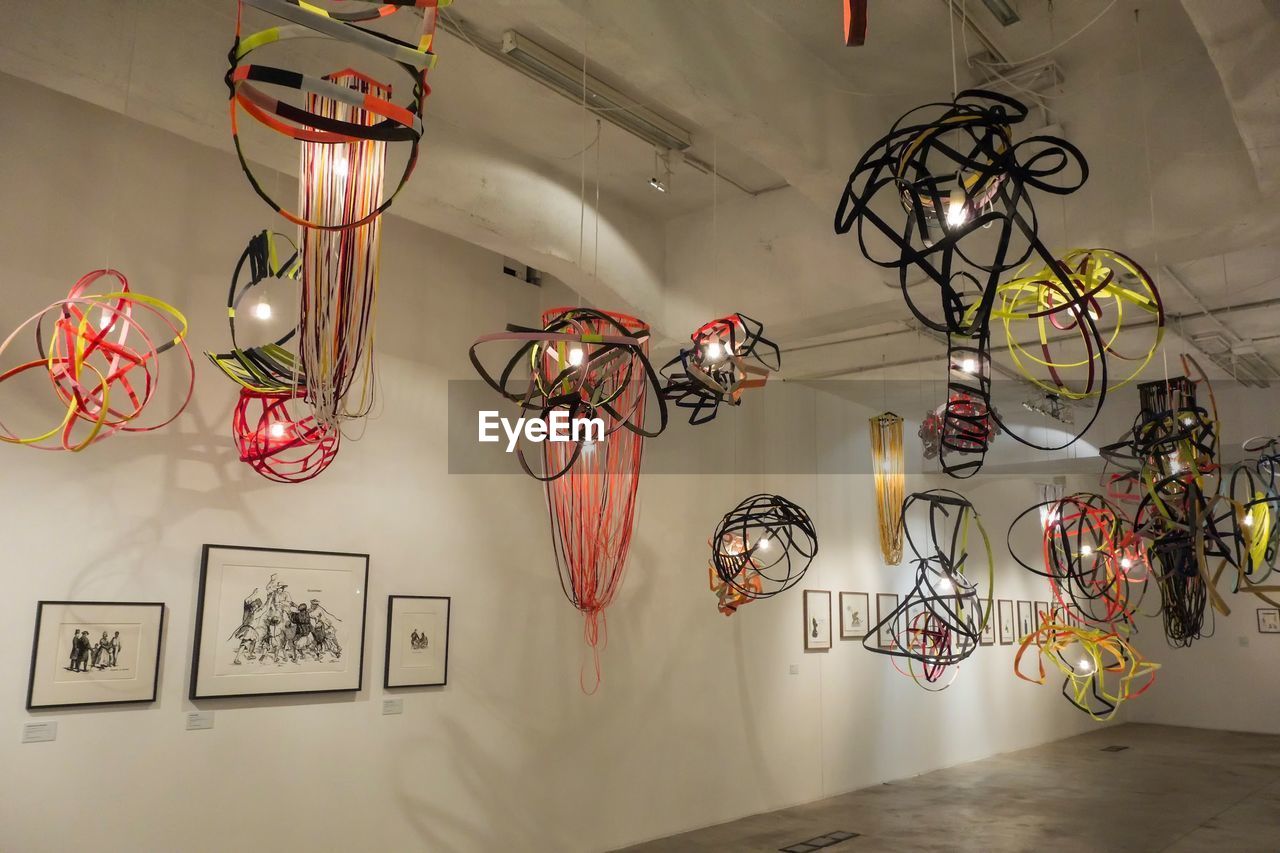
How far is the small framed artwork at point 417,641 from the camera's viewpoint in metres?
5.58

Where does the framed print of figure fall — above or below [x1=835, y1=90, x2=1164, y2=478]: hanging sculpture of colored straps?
below

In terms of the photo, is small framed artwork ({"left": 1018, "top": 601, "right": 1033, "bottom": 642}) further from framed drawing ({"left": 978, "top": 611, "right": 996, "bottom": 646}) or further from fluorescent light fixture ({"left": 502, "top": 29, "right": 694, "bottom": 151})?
fluorescent light fixture ({"left": 502, "top": 29, "right": 694, "bottom": 151})

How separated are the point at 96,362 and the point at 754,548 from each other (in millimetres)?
3887

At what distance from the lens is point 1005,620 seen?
40.7ft

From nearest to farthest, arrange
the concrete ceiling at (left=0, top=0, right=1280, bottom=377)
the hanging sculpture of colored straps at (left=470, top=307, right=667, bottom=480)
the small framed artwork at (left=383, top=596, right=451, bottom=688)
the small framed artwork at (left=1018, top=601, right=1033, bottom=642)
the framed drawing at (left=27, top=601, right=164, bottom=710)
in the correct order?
the hanging sculpture of colored straps at (left=470, top=307, right=667, bottom=480), the concrete ceiling at (left=0, top=0, right=1280, bottom=377), the framed drawing at (left=27, top=601, right=164, bottom=710), the small framed artwork at (left=383, top=596, right=451, bottom=688), the small framed artwork at (left=1018, top=601, right=1033, bottom=642)

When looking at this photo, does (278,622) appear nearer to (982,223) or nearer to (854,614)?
(982,223)

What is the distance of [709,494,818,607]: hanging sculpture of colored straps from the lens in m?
5.89

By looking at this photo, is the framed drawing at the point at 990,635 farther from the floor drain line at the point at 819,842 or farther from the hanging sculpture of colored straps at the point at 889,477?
the floor drain line at the point at 819,842

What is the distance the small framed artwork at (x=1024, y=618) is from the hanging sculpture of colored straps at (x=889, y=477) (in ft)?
15.0

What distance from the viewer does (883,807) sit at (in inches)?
328

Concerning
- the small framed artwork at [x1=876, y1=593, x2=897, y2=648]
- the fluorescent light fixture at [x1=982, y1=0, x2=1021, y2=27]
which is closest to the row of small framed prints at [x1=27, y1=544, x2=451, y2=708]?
the fluorescent light fixture at [x1=982, y1=0, x2=1021, y2=27]

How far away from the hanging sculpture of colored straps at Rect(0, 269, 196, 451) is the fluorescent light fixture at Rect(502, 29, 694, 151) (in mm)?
2146

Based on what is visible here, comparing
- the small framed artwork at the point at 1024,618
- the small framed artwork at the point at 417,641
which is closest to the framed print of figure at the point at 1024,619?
the small framed artwork at the point at 1024,618

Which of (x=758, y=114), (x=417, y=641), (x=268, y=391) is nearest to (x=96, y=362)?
(x=268, y=391)
